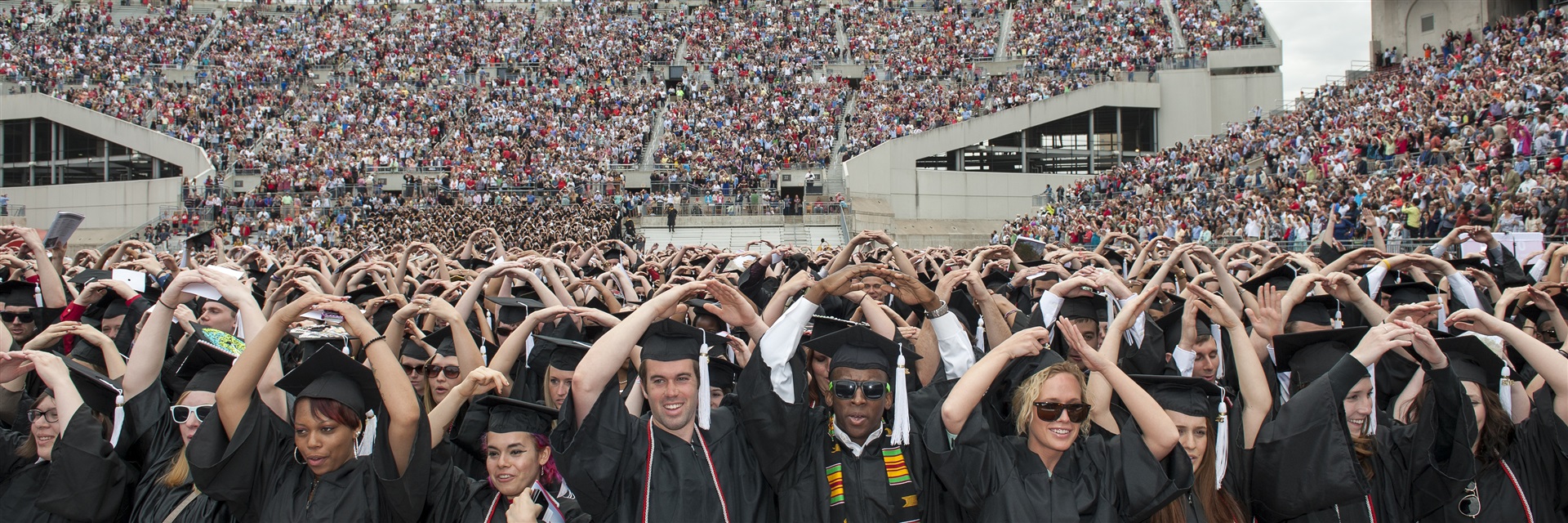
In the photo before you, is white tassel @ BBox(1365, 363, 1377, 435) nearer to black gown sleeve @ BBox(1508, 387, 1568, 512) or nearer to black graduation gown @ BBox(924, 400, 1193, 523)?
black gown sleeve @ BBox(1508, 387, 1568, 512)

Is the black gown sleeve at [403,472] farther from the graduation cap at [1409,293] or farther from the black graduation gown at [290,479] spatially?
the graduation cap at [1409,293]

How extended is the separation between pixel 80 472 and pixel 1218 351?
497 centimetres

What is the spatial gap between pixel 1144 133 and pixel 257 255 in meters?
36.3

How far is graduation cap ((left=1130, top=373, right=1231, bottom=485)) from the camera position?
3963 millimetres

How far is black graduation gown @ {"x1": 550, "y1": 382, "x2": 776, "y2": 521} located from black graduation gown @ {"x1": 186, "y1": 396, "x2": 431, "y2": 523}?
1.84 feet

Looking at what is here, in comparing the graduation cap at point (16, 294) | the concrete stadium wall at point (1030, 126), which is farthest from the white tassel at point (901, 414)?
the concrete stadium wall at point (1030, 126)

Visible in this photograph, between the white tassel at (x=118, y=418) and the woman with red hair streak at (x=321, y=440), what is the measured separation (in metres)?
0.63

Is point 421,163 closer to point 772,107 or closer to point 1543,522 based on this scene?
point 772,107

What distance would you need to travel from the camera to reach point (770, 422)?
152 inches

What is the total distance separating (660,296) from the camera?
156 inches

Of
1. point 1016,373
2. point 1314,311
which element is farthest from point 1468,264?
point 1016,373

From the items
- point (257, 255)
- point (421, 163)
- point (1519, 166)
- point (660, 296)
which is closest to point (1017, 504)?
point (660, 296)

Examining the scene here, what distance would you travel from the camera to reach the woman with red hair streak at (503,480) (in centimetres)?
399

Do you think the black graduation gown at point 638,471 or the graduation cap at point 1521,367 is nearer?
the black graduation gown at point 638,471
